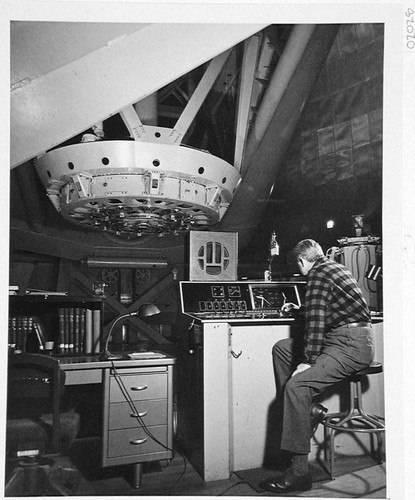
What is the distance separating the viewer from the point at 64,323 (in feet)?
6.33

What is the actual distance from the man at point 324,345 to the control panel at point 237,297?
1.72 ft

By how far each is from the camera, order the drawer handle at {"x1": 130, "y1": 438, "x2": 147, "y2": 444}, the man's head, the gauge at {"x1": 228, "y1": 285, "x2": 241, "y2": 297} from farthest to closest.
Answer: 1. the gauge at {"x1": 228, "y1": 285, "x2": 241, "y2": 297}
2. the drawer handle at {"x1": 130, "y1": 438, "x2": 147, "y2": 444}
3. the man's head

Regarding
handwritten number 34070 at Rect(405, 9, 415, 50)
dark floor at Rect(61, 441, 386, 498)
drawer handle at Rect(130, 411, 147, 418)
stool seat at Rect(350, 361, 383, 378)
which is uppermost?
handwritten number 34070 at Rect(405, 9, 415, 50)

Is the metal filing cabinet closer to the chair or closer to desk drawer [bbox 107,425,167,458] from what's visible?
desk drawer [bbox 107,425,167,458]

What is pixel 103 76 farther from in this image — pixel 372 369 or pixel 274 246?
pixel 372 369

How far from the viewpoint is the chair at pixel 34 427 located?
133cm

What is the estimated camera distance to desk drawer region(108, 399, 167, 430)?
1.86 metres

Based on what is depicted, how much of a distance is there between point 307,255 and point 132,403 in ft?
3.42

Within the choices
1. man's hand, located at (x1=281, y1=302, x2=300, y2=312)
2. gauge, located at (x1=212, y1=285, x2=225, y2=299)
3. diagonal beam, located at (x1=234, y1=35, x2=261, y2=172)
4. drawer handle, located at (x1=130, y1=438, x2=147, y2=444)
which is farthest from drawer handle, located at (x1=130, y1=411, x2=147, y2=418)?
diagonal beam, located at (x1=234, y1=35, x2=261, y2=172)

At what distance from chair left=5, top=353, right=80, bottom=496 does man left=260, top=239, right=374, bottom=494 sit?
82 cm

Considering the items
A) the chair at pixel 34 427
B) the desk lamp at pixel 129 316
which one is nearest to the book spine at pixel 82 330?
the desk lamp at pixel 129 316

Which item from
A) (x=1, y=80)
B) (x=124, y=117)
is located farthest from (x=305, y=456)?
(x=1, y=80)

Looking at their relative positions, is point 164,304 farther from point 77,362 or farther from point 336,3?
point 336,3

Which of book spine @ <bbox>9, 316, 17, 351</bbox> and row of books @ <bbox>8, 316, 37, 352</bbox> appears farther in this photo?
row of books @ <bbox>8, 316, 37, 352</bbox>
